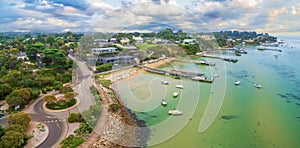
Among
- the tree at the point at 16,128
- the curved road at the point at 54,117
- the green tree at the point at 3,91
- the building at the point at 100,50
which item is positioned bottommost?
the curved road at the point at 54,117

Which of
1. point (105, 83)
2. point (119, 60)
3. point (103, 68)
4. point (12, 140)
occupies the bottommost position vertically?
point (12, 140)

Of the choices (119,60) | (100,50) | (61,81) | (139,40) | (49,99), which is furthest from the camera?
(139,40)

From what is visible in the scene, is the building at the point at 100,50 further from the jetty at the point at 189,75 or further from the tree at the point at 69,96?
the tree at the point at 69,96

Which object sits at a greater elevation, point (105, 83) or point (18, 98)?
point (18, 98)

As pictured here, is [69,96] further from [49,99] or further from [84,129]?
[84,129]

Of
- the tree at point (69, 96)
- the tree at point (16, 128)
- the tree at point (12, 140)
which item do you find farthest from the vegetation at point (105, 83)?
the tree at point (12, 140)

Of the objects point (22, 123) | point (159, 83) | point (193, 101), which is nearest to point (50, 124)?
point (22, 123)

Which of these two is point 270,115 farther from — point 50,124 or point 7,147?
point 7,147

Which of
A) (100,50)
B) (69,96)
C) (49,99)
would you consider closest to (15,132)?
(49,99)
